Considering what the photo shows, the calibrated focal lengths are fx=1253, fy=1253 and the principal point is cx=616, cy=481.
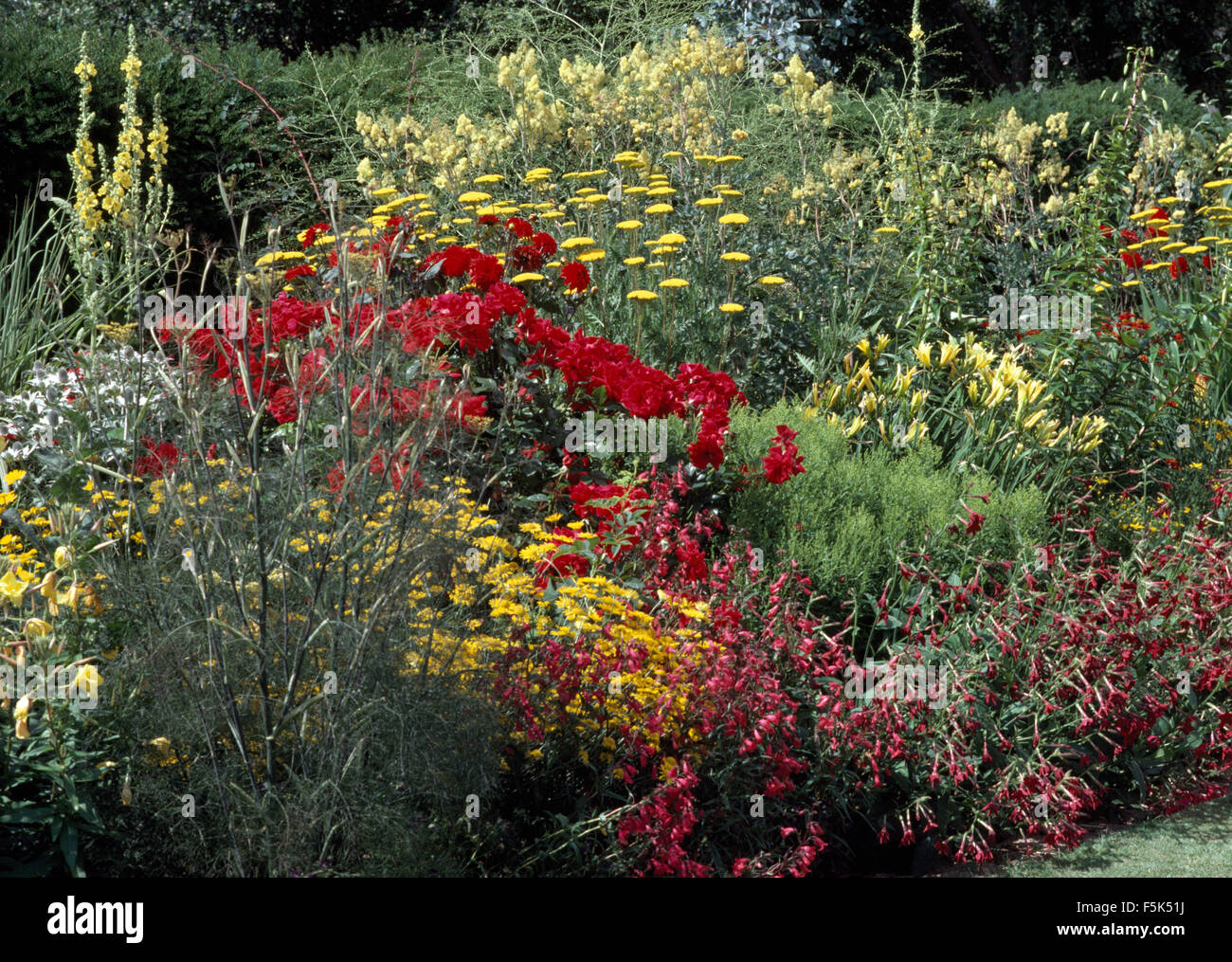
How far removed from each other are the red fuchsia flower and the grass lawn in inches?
53.2

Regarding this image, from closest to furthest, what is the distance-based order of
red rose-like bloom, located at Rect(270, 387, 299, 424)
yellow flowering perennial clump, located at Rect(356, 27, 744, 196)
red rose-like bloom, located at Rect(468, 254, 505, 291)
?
1. red rose-like bloom, located at Rect(270, 387, 299, 424)
2. red rose-like bloom, located at Rect(468, 254, 505, 291)
3. yellow flowering perennial clump, located at Rect(356, 27, 744, 196)

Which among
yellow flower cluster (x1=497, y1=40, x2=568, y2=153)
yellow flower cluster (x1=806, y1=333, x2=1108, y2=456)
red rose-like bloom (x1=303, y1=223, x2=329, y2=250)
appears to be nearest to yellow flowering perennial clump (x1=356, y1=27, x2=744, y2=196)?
yellow flower cluster (x1=497, y1=40, x2=568, y2=153)

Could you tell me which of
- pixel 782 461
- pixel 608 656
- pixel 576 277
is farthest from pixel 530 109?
pixel 608 656

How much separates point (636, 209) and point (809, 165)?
2280mm

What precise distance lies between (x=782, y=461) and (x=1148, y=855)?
1.63 m

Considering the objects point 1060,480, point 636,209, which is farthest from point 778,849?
point 636,209

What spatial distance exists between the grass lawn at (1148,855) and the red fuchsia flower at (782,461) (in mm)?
1350

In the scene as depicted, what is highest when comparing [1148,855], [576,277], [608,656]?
[576,277]

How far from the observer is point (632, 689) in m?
3.35

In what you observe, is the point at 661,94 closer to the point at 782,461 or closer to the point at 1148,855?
the point at 782,461

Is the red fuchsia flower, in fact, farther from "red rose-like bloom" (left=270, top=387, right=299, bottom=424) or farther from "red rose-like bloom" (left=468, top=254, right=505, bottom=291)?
"red rose-like bloom" (left=270, top=387, right=299, bottom=424)

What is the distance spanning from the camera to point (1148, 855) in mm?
3725

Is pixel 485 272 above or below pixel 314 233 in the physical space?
below

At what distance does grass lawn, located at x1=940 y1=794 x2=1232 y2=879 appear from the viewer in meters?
3.61
